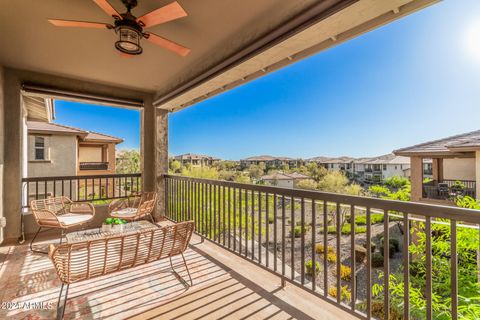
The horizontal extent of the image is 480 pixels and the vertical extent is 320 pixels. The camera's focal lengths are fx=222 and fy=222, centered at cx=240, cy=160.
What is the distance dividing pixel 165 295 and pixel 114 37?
281cm

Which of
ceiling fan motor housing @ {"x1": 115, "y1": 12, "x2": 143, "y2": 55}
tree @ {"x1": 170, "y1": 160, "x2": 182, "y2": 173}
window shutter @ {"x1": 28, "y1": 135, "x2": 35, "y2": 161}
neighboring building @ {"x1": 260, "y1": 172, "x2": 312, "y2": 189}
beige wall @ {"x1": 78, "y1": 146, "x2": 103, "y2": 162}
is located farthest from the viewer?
beige wall @ {"x1": 78, "y1": 146, "x2": 103, "y2": 162}

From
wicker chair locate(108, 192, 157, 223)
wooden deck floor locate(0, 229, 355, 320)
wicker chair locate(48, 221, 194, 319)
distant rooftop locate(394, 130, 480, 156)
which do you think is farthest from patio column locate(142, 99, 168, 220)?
distant rooftop locate(394, 130, 480, 156)

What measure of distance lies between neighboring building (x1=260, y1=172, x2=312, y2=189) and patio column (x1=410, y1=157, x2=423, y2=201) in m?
4.53

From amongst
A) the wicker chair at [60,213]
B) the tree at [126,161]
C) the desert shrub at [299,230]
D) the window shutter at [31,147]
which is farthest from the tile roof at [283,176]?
the tree at [126,161]

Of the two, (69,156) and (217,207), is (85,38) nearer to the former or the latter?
(217,207)

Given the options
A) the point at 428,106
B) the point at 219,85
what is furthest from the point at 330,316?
the point at 428,106

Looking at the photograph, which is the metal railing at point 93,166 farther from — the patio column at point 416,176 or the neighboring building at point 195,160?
the patio column at point 416,176

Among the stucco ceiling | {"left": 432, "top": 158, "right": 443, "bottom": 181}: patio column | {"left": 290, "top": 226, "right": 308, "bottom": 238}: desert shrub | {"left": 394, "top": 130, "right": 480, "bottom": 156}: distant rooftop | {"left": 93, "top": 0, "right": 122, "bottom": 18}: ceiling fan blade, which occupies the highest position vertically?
the stucco ceiling

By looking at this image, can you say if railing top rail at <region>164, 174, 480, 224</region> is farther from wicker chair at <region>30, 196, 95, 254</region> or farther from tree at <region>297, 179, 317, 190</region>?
tree at <region>297, 179, 317, 190</region>

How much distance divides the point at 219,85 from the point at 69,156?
10.2 m

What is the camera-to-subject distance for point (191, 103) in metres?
4.28

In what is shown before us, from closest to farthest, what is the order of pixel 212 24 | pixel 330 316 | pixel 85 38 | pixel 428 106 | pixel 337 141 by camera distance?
pixel 330 316 → pixel 212 24 → pixel 85 38 → pixel 428 106 → pixel 337 141

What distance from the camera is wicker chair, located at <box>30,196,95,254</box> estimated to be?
2.79m

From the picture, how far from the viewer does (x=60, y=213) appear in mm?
A: 3426
